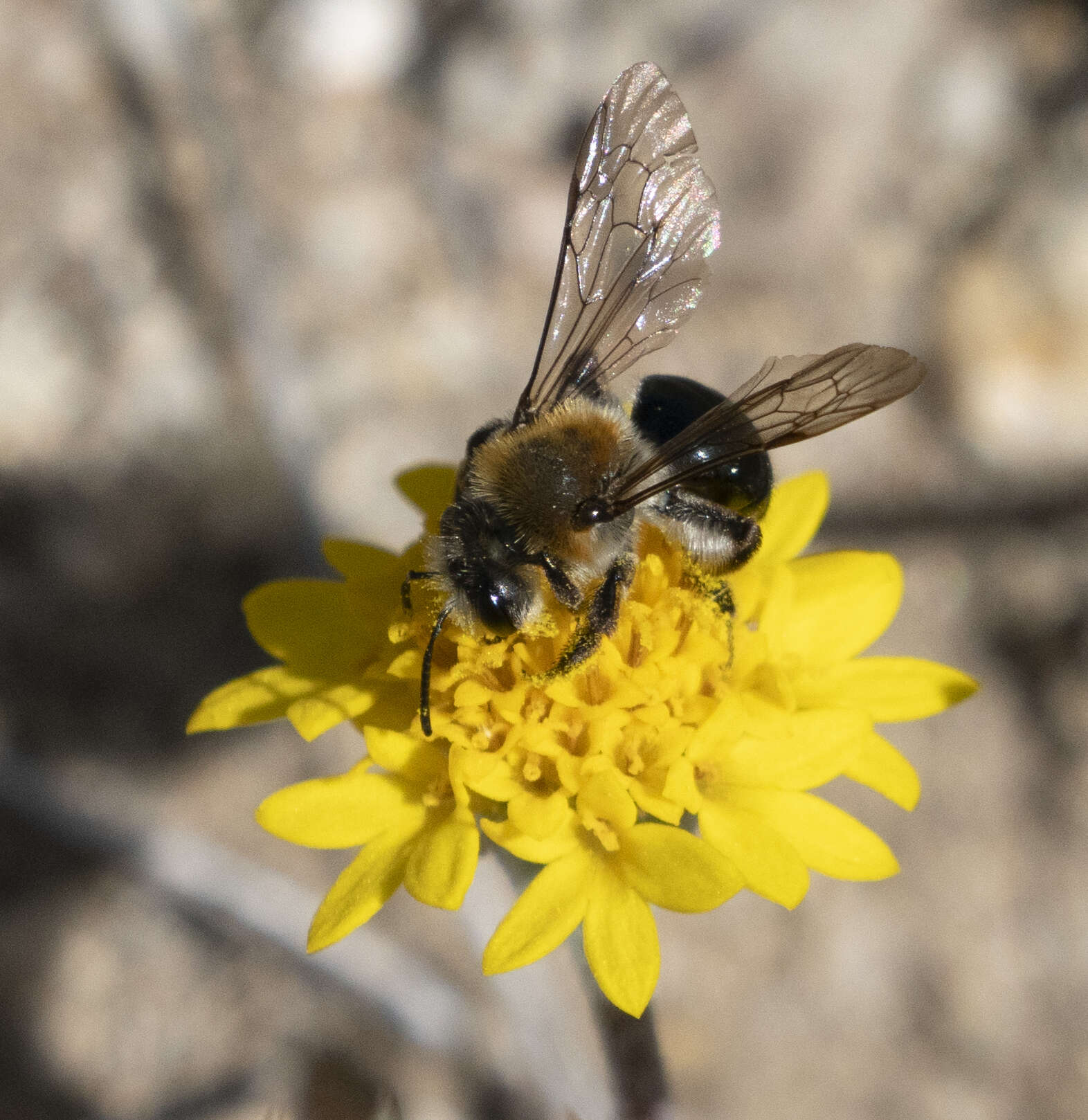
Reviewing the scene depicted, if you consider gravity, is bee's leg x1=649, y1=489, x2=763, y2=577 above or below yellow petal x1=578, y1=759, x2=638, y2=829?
above

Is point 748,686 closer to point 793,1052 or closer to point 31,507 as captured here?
point 793,1052

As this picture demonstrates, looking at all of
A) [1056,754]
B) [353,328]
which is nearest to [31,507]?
[353,328]

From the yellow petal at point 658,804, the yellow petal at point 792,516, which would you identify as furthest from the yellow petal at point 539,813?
the yellow petal at point 792,516

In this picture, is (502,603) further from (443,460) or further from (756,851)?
(443,460)

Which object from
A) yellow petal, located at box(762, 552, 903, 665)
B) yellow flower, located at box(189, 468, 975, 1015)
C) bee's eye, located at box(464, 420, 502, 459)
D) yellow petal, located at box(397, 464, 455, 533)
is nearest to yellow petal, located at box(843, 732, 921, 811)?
yellow flower, located at box(189, 468, 975, 1015)

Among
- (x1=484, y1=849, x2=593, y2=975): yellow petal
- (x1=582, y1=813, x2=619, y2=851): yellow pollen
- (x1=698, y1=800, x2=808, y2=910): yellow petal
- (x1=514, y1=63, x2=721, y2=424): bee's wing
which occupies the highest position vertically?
(x1=514, y1=63, x2=721, y2=424): bee's wing

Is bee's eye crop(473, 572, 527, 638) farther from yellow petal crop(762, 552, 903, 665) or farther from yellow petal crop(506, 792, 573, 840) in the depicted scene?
yellow petal crop(762, 552, 903, 665)

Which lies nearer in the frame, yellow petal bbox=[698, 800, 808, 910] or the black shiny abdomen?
yellow petal bbox=[698, 800, 808, 910]

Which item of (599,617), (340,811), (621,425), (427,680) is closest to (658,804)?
(599,617)
